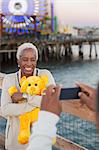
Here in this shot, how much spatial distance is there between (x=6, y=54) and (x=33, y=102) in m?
56.3

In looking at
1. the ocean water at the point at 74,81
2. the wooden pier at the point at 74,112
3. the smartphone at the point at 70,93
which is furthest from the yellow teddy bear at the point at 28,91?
the smartphone at the point at 70,93

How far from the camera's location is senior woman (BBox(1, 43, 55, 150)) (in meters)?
3.06

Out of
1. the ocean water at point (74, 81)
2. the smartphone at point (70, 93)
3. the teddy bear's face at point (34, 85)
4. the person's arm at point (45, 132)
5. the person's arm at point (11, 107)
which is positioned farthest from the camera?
the ocean water at point (74, 81)

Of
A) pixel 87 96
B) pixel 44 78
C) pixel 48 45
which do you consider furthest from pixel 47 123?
pixel 48 45

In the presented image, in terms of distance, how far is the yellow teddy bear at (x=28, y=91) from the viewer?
293 cm

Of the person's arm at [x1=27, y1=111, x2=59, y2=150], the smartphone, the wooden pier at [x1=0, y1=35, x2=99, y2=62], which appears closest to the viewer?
the person's arm at [x1=27, y1=111, x2=59, y2=150]

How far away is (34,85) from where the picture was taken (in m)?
2.93

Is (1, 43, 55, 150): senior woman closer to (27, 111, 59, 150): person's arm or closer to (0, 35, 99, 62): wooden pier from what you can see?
(27, 111, 59, 150): person's arm

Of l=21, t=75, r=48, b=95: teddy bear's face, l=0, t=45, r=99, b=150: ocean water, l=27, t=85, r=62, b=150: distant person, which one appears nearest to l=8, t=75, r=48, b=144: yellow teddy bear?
l=21, t=75, r=48, b=95: teddy bear's face

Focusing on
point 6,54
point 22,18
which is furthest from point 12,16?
point 6,54

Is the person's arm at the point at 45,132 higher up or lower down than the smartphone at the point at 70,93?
lower down

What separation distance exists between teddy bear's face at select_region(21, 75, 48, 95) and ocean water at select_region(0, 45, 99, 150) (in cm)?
56

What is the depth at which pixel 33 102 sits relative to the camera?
297 cm

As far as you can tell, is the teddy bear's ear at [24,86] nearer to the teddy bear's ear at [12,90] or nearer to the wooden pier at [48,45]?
the teddy bear's ear at [12,90]
